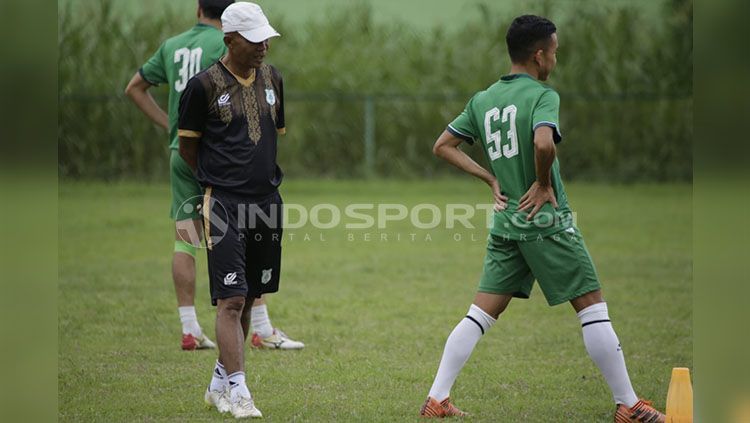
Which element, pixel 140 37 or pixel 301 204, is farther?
pixel 140 37

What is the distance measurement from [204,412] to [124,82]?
1648 centimetres

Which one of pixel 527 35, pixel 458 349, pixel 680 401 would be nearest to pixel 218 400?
pixel 458 349

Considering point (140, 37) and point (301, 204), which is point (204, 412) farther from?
point (140, 37)

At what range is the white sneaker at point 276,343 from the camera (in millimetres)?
8125

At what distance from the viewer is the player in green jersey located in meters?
5.77

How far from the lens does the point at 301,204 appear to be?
1809 centimetres

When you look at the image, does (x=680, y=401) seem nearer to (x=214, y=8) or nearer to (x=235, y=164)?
(x=235, y=164)

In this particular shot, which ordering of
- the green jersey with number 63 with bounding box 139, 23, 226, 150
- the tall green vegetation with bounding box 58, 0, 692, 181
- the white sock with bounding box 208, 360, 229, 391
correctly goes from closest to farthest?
the white sock with bounding box 208, 360, 229, 391 → the green jersey with number 63 with bounding box 139, 23, 226, 150 → the tall green vegetation with bounding box 58, 0, 692, 181

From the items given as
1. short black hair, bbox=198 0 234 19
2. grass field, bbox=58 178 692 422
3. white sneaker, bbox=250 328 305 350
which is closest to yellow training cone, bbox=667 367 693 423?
grass field, bbox=58 178 692 422

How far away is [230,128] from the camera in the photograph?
20.0 ft

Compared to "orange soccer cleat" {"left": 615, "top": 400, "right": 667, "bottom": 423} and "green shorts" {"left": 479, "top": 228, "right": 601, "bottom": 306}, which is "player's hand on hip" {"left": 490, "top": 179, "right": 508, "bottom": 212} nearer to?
"green shorts" {"left": 479, "top": 228, "right": 601, "bottom": 306}

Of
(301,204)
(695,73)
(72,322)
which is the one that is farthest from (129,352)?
(301,204)

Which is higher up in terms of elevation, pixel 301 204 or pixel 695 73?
pixel 695 73

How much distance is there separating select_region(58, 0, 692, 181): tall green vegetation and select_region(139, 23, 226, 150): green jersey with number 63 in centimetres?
1321
